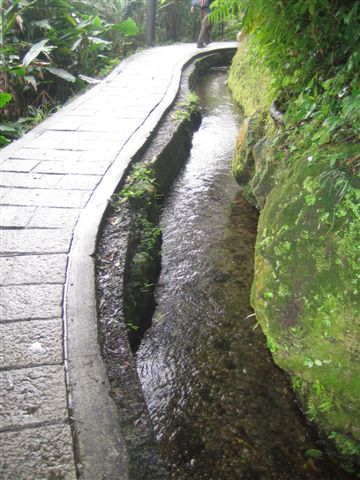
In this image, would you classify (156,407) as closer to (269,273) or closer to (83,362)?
(83,362)

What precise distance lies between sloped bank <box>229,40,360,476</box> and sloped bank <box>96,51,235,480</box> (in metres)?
0.85

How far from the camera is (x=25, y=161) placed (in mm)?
4117

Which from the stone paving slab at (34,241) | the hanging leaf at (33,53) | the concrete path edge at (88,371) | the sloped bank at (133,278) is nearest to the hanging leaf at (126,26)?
the hanging leaf at (33,53)

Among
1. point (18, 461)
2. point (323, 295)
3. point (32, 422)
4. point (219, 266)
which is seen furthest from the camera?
point (219, 266)

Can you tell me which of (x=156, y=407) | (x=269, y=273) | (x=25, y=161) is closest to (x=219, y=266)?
(x=269, y=273)

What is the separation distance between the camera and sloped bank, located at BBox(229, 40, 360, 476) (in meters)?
1.97

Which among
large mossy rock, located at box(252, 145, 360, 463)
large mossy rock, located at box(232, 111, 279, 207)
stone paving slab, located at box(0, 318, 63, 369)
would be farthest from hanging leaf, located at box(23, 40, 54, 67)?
large mossy rock, located at box(252, 145, 360, 463)

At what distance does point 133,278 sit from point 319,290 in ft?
4.53

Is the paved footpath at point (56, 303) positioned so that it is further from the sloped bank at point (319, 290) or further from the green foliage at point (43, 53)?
the green foliage at point (43, 53)

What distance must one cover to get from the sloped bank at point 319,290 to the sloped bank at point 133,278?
0.85 m

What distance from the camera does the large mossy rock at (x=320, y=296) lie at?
197 centimetres

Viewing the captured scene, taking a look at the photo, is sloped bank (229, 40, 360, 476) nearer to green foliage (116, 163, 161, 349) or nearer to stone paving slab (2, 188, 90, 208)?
green foliage (116, 163, 161, 349)

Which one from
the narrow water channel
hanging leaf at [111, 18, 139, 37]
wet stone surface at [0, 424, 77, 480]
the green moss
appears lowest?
the narrow water channel

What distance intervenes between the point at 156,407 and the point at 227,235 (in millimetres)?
1976
